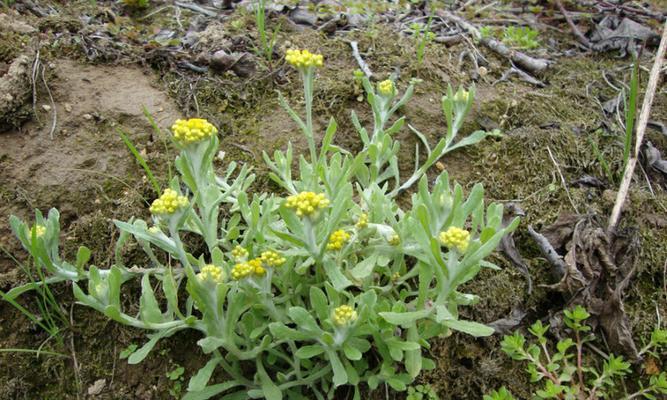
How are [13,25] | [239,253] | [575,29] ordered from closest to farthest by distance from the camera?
[239,253], [13,25], [575,29]

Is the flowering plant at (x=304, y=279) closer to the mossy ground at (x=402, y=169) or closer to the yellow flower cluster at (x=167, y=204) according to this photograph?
the yellow flower cluster at (x=167, y=204)

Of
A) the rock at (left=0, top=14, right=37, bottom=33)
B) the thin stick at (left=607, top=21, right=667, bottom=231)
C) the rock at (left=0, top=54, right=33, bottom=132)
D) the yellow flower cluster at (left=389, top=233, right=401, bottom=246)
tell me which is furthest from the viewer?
the rock at (left=0, top=14, right=37, bottom=33)

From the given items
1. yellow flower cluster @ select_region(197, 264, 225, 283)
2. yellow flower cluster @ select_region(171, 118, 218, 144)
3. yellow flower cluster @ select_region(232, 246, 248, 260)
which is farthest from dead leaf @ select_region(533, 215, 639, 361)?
yellow flower cluster @ select_region(171, 118, 218, 144)

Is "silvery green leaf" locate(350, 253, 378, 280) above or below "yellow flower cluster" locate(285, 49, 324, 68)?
below

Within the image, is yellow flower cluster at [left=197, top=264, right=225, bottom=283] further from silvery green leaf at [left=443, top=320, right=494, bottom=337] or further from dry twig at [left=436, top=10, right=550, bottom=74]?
dry twig at [left=436, top=10, right=550, bottom=74]

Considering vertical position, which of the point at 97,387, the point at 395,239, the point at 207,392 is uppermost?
the point at 395,239

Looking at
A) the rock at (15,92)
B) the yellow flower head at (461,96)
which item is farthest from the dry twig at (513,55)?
the rock at (15,92)

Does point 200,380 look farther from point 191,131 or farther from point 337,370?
point 191,131

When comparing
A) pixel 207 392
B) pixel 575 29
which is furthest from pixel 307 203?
pixel 575 29
